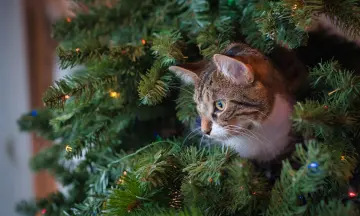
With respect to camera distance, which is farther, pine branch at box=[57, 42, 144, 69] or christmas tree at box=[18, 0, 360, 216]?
pine branch at box=[57, 42, 144, 69]

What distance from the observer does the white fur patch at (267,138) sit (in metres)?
0.68

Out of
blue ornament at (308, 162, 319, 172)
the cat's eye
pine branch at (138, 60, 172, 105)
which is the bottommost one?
the cat's eye

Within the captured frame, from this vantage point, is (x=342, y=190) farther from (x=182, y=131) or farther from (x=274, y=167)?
(x=182, y=131)

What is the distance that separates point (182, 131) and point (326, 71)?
274mm

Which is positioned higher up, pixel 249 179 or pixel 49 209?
pixel 249 179

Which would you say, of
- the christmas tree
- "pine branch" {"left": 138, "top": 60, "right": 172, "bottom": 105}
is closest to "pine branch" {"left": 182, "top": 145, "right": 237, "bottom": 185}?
the christmas tree

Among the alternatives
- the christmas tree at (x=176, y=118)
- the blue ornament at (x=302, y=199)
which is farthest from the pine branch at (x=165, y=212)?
the blue ornament at (x=302, y=199)

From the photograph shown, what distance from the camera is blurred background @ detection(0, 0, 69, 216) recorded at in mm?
1243

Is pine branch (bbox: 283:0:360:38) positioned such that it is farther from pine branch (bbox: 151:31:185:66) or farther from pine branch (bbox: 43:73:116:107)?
pine branch (bbox: 43:73:116:107)

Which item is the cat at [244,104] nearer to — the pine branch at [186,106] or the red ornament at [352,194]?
the pine branch at [186,106]

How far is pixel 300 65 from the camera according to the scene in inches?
29.0

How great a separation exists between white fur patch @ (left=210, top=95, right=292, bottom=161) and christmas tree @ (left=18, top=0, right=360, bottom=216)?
32 millimetres

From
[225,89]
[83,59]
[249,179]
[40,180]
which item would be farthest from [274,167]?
[40,180]

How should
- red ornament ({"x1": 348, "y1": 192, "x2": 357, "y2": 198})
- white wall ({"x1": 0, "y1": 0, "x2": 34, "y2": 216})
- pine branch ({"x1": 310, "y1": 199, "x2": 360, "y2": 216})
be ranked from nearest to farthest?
pine branch ({"x1": 310, "y1": 199, "x2": 360, "y2": 216})
red ornament ({"x1": 348, "y1": 192, "x2": 357, "y2": 198})
white wall ({"x1": 0, "y1": 0, "x2": 34, "y2": 216})
